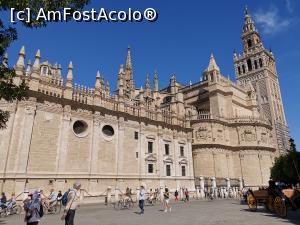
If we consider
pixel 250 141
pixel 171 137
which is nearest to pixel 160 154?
pixel 171 137

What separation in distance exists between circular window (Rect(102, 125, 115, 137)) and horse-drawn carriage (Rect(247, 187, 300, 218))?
17339 mm

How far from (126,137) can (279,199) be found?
1982 centimetres

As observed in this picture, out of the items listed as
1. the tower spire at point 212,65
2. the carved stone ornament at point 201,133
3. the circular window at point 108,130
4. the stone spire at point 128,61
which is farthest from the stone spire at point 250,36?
the circular window at point 108,130

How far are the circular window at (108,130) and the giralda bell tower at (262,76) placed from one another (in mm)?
41233

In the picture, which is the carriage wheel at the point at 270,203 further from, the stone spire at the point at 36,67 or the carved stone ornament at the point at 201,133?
the carved stone ornament at the point at 201,133

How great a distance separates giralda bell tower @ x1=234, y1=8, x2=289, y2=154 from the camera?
6384cm

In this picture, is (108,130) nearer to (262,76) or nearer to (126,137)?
(126,137)

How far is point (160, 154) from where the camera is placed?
33.3 m

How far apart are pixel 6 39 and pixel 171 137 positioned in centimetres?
2780

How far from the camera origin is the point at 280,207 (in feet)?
41.3

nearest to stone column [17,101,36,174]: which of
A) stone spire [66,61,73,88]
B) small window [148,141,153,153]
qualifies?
stone spire [66,61,73,88]

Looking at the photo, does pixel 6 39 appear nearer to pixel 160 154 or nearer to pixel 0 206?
pixel 0 206

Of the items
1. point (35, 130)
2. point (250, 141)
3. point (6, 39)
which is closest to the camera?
point (6, 39)

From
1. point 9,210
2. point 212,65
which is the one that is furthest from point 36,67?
point 212,65
